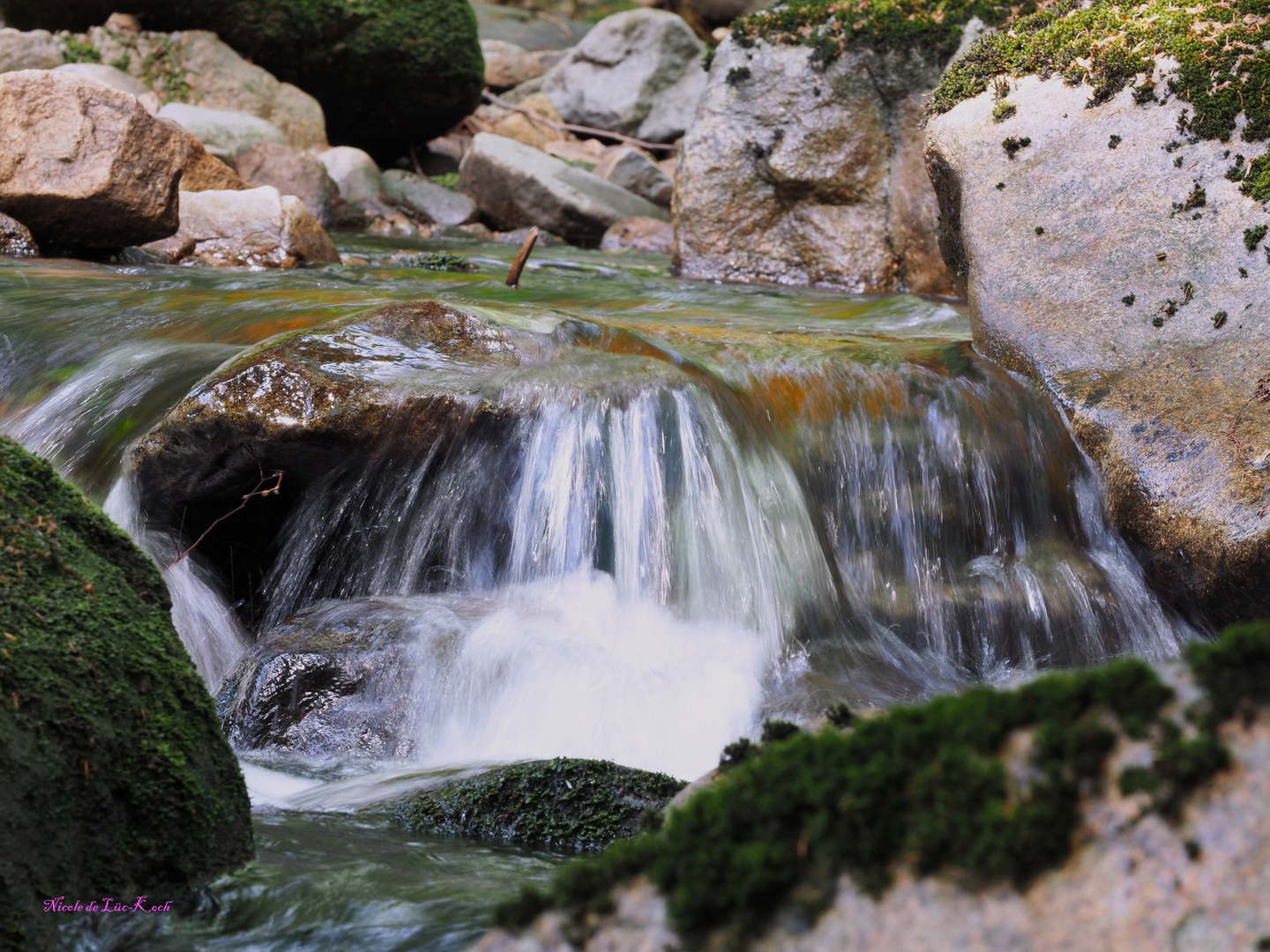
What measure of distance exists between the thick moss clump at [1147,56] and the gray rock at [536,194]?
851 centimetres

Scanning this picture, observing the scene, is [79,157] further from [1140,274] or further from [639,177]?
[639,177]

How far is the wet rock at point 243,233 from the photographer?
8547 millimetres

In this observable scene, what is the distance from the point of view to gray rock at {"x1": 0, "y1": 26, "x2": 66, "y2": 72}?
12508mm

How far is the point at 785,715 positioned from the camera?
3.71 metres

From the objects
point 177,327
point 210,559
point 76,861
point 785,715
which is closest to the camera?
point 76,861

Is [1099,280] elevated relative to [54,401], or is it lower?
elevated

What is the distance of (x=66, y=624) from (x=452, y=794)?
45.2 inches

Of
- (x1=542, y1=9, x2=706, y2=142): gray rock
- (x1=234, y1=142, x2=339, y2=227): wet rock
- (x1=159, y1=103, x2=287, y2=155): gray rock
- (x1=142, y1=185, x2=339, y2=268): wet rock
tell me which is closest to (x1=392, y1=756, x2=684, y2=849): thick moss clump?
(x1=142, y1=185, x2=339, y2=268): wet rock

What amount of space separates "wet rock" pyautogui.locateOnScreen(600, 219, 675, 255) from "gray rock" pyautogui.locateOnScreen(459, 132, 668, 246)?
0.26 m

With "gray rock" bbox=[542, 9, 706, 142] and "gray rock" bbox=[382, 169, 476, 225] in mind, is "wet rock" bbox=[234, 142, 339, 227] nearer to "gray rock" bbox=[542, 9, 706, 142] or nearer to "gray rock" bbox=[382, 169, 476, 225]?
"gray rock" bbox=[382, 169, 476, 225]

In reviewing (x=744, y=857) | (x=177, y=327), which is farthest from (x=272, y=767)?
(x=177, y=327)

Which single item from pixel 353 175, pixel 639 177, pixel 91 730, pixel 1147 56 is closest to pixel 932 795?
pixel 91 730

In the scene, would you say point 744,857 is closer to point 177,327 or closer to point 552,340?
point 552,340

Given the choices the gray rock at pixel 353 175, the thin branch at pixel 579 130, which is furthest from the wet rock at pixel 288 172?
the thin branch at pixel 579 130
